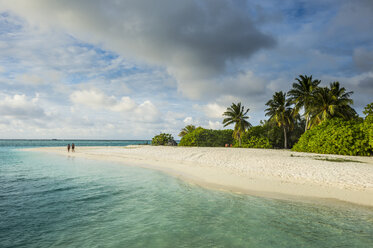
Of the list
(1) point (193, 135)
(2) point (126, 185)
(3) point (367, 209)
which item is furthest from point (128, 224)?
(1) point (193, 135)

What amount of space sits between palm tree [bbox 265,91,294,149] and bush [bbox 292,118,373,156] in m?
12.1

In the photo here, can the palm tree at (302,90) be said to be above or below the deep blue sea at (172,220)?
above

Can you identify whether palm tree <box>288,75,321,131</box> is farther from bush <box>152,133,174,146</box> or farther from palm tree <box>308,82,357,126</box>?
bush <box>152,133,174,146</box>

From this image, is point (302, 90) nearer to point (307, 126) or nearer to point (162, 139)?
point (307, 126)

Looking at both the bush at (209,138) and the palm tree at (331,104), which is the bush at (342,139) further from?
the bush at (209,138)

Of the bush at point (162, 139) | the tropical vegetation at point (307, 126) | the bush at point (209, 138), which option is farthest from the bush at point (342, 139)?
the bush at point (162, 139)

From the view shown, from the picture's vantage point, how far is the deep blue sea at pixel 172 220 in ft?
19.2

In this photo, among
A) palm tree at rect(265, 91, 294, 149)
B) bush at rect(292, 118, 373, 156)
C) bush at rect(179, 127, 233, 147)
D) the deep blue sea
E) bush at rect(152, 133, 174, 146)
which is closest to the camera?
the deep blue sea

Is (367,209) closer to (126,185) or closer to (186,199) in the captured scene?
(186,199)

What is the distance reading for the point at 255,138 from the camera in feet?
139

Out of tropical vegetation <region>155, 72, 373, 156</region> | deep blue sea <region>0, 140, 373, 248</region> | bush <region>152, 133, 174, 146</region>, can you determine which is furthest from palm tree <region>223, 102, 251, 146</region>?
deep blue sea <region>0, 140, 373, 248</region>

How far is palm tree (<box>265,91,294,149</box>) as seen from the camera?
39.4 meters

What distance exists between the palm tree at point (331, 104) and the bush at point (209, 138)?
62.4ft

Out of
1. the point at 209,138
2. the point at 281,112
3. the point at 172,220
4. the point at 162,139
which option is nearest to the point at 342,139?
the point at 281,112
